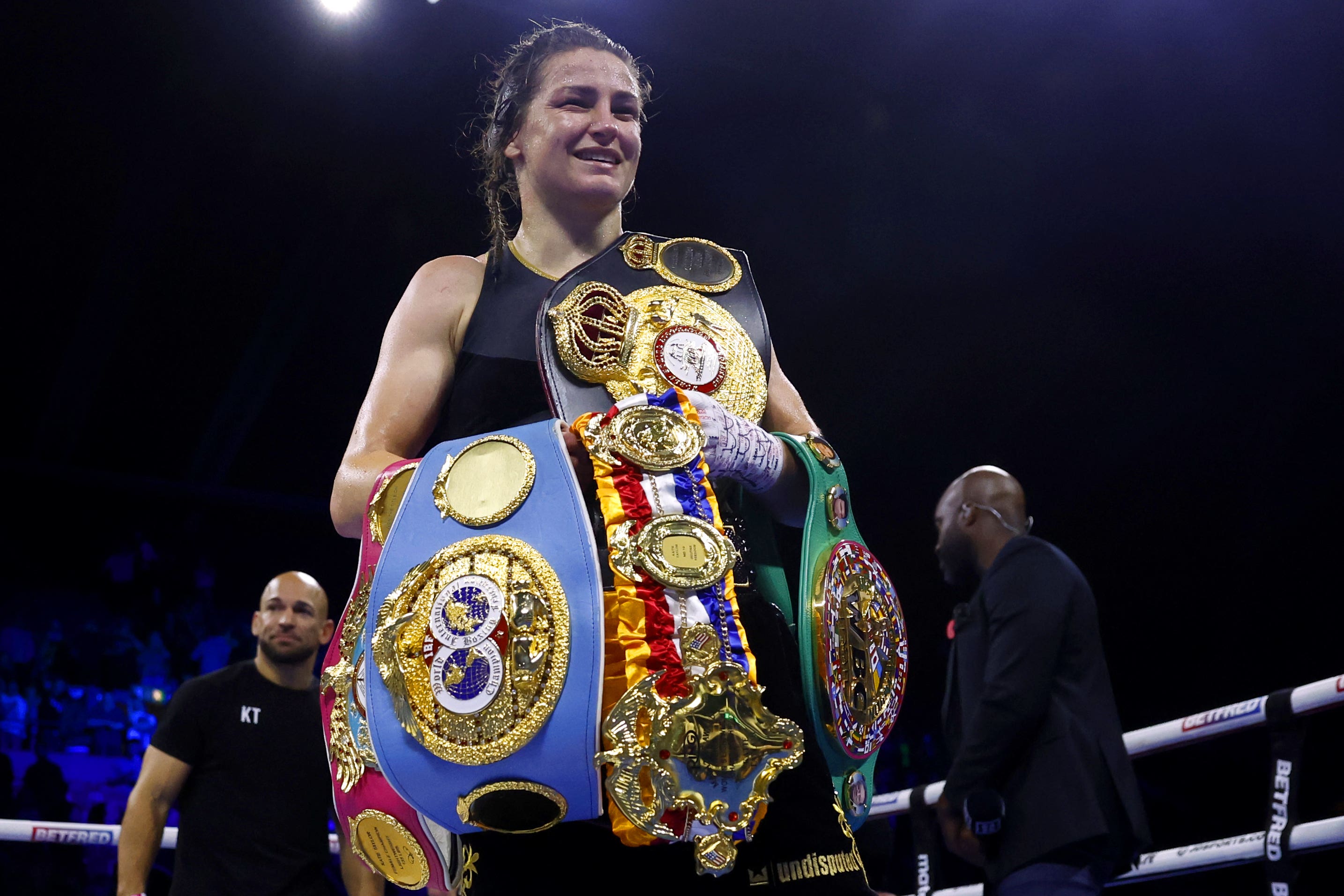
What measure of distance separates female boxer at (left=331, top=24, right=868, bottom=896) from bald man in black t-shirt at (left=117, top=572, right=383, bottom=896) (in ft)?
6.29

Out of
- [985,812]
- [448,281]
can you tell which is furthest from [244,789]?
[448,281]

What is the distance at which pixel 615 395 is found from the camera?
3.44 feet

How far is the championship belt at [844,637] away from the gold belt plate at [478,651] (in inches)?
10.4

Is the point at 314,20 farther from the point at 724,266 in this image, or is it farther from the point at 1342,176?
the point at 1342,176

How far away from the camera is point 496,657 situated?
0.77 m

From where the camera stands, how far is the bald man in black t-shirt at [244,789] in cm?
276

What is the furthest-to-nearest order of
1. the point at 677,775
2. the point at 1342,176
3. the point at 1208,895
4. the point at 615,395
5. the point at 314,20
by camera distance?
the point at 1208,895 → the point at 314,20 → the point at 1342,176 → the point at 615,395 → the point at 677,775

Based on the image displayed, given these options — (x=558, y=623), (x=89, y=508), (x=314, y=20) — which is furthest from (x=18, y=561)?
(x=558, y=623)

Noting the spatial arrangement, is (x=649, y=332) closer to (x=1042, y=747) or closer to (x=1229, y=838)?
(x=1042, y=747)

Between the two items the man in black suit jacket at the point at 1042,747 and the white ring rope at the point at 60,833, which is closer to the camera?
the man in black suit jacket at the point at 1042,747

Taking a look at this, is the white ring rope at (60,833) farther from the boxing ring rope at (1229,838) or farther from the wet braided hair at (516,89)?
the wet braided hair at (516,89)

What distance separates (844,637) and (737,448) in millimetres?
191

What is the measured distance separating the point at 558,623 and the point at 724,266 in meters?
0.55

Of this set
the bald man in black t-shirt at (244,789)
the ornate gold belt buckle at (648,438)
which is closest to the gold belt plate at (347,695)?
the ornate gold belt buckle at (648,438)
